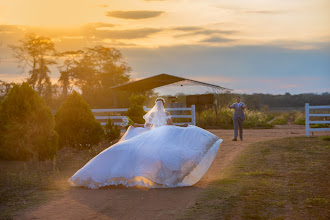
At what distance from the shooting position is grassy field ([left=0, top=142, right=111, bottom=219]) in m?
7.88

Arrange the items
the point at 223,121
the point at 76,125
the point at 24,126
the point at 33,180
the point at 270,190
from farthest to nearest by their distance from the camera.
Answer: the point at 223,121, the point at 76,125, the point at 24,126, the point at 33,180, the point at 270,190

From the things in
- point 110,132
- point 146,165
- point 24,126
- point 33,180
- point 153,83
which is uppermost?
point 153,83

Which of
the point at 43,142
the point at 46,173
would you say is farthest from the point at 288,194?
the point at 43,142

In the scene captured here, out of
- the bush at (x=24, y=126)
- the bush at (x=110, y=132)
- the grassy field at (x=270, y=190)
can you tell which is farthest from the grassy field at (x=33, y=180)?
the grassy field at (x=270, y=190)

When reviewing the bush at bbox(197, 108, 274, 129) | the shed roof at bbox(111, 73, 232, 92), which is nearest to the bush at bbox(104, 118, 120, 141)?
the bush at bbox(197, 108, 274, 129)

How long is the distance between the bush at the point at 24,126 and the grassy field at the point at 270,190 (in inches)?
220

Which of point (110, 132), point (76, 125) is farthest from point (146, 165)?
point (110, 132)

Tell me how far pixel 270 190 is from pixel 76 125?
8.59m

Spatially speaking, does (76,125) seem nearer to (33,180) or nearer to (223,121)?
(33,180)

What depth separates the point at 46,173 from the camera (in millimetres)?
11195

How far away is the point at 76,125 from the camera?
1511 centimetres

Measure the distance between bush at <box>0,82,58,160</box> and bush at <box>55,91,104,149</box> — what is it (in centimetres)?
179

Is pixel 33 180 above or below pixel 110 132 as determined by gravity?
below

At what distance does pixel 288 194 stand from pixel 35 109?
315 inches
